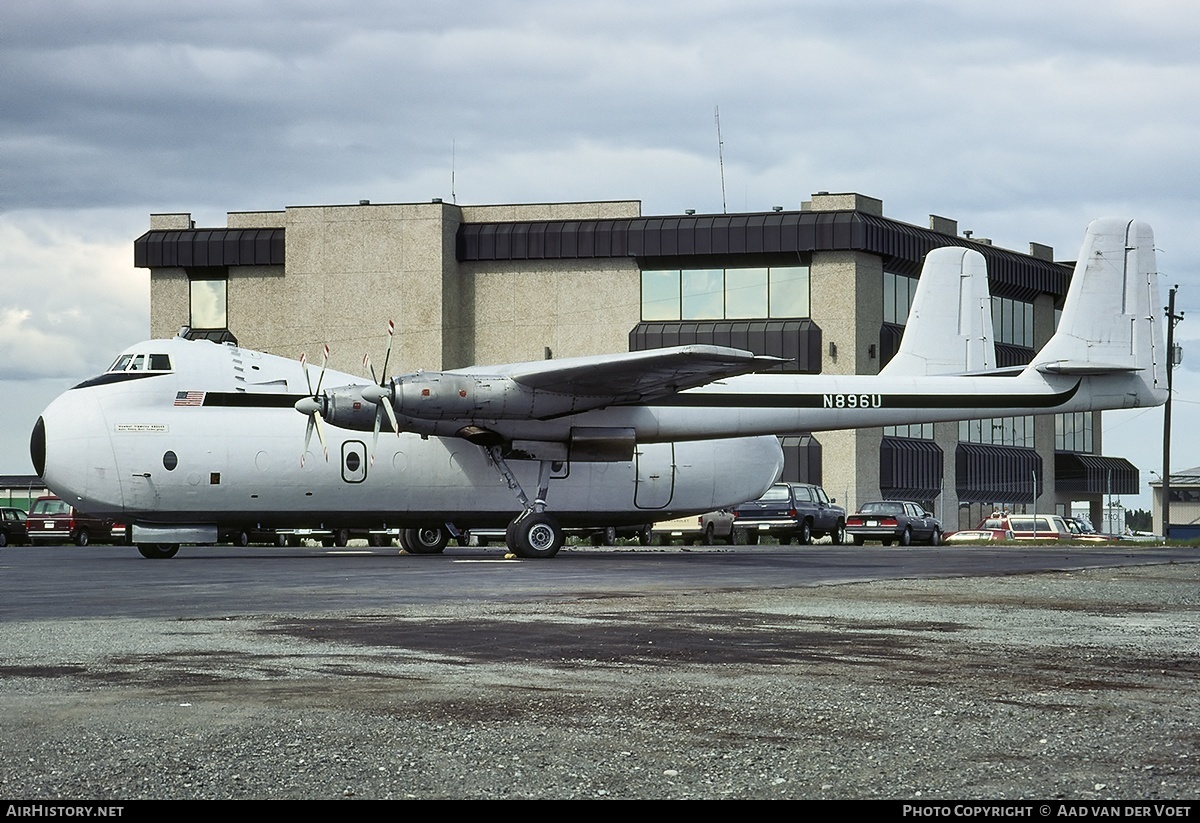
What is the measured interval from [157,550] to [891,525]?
28.8m

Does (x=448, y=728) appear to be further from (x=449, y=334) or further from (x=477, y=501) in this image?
(x=449, y=334)

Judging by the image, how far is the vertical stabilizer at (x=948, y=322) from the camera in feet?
125

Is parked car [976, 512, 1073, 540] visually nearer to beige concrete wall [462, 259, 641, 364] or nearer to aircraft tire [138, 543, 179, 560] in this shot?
beige concrete wall [462, 259, 641, 364]

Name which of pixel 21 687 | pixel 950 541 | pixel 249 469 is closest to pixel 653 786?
pixel 21 687

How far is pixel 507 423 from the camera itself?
29.5 metres

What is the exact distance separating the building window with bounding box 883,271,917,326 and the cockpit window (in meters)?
50.9

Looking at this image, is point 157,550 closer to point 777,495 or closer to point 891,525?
point 777,495

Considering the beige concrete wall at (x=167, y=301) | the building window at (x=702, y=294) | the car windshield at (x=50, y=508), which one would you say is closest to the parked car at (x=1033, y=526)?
the building window at (x=702, y=294)

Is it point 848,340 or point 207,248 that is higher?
point 207,248

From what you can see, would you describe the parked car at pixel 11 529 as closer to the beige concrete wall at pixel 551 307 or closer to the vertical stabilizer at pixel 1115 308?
the beige concrete wall at pixel 551 307

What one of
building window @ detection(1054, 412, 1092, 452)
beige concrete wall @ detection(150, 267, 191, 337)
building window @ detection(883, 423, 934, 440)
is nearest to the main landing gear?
building window @ detection(883, 423, 934, 440)

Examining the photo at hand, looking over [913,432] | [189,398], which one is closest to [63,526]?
[189,398]

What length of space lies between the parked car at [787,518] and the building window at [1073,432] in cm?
4452

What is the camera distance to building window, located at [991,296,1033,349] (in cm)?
8431
